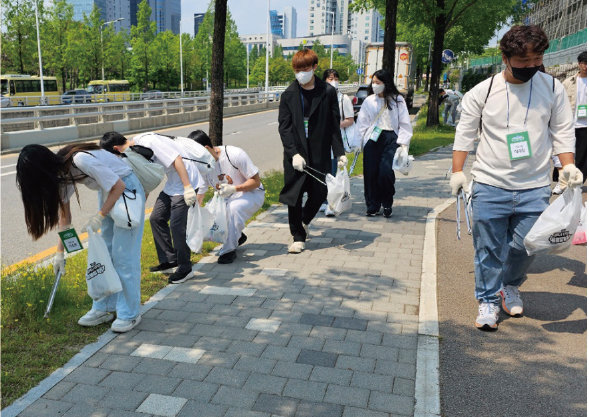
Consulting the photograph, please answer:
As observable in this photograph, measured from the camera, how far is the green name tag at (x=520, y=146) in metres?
3.56

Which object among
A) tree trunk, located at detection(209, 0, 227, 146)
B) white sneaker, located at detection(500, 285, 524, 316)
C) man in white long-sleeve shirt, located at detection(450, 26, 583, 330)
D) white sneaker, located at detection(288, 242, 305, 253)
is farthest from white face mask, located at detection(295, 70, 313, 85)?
tree trunk, located at detection(209, 0, 227, 146)

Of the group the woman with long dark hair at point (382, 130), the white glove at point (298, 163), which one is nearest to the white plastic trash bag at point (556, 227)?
the white glove at point (298, 163)

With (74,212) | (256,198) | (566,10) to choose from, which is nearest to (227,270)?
(256,198)

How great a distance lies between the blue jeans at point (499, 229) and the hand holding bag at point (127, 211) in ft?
7.98

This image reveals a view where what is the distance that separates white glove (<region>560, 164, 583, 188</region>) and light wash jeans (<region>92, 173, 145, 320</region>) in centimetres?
298

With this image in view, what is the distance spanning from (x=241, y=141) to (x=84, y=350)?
47.3 feet

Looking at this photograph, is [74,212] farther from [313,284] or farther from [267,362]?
[267,362]

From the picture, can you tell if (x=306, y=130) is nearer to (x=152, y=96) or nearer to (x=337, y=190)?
(x=337, y=190)

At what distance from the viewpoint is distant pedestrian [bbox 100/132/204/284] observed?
15.3ft

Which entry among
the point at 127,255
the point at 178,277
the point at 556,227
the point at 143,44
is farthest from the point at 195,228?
the point at 143,44

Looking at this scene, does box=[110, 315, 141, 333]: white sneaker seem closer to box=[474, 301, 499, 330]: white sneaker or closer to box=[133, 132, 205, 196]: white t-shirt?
box=[133, 132, 205, 196]: white t-shirt

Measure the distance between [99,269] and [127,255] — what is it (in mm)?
233

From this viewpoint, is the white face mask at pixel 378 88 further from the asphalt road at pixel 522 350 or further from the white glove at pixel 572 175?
the white glove at pixel 572 175

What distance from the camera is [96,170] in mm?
3557
